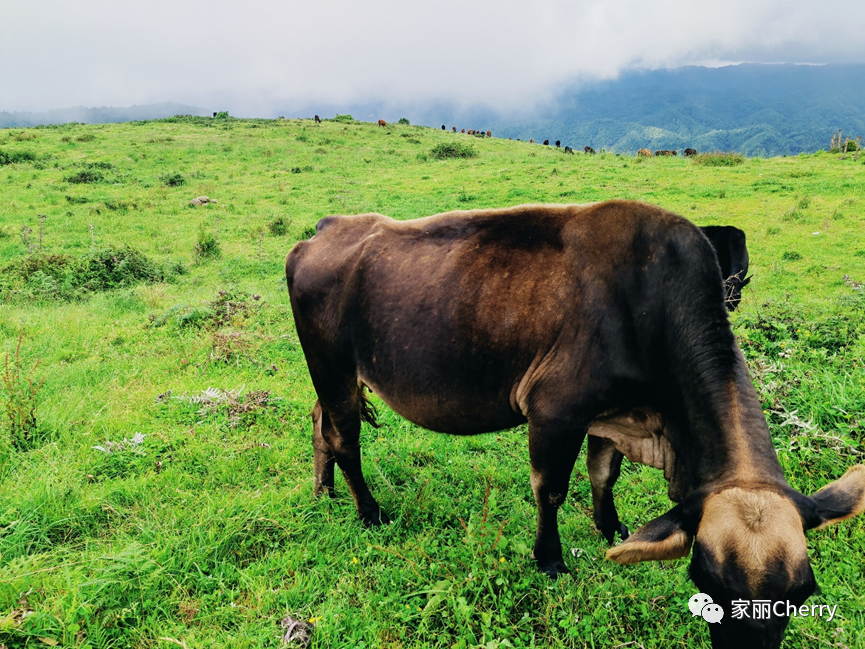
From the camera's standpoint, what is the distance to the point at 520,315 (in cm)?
306

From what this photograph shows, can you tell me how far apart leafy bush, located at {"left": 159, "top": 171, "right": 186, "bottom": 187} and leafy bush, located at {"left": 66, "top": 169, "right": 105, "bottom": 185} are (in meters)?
2.59

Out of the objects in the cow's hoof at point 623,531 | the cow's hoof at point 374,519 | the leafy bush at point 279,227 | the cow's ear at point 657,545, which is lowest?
the cow's hoof at point 374,519

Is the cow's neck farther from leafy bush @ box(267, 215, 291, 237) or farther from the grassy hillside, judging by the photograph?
leafy bush @ box(267, 215, 291, 237)

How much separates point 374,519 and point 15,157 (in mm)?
32532

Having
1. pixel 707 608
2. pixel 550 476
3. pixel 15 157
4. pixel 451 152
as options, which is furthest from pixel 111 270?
pixel 15 157

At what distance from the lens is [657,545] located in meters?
2.27

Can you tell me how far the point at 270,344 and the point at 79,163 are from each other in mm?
24741

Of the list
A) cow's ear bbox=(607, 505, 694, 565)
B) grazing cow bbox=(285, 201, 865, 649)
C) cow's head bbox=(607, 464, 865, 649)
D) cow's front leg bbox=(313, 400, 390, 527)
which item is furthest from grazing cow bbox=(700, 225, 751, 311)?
cow's front leg bbox=(313, 400, 390, 527)

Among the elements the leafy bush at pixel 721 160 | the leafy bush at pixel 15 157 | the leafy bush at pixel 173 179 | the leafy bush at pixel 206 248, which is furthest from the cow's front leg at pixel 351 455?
the leafy bush at pixel 15 157

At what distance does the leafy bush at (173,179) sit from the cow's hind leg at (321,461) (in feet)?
71.1

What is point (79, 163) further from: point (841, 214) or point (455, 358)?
point (841, 214)

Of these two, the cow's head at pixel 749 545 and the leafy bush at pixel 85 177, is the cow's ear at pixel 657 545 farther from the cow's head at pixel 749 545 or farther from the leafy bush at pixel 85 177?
the leafy bush at pixel 85 177

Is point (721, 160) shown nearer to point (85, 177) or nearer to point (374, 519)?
point (374, 519)

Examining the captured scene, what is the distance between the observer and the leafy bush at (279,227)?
576 inches
